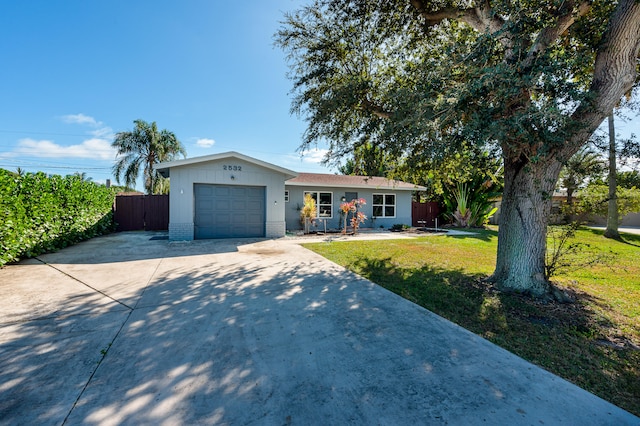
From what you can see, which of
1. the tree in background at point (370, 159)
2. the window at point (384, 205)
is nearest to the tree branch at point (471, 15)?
the tree in background at point (370, 159)

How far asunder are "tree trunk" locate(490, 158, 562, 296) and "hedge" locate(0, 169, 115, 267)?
10065 millimetres

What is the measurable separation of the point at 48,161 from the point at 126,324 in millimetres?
38260

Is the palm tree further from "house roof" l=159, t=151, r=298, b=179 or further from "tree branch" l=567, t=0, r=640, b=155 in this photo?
"tree branch" l=567, t=0, r=640, b=155

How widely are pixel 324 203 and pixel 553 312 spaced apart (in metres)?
11.7

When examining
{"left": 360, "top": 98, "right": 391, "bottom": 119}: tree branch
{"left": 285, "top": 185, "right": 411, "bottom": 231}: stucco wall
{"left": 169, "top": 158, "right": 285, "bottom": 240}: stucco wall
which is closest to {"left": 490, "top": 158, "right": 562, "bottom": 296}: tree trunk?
{"left": 360, "top": 98, "right": 391, "bottom": 119}: tree branch

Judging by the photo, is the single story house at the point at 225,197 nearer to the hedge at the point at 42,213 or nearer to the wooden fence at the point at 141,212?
the hedge at the point at 42,213

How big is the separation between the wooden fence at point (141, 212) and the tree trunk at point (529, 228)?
47.9ft

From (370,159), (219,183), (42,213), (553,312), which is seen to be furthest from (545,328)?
(42,213)

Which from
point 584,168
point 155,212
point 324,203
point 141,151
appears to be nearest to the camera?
point 584,168

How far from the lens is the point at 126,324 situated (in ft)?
10.6

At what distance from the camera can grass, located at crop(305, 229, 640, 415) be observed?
Answer: 8.36 feet

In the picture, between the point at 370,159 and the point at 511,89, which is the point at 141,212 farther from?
the point at 511,89

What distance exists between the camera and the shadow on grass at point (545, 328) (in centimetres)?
243

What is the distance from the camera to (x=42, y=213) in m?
6.68
